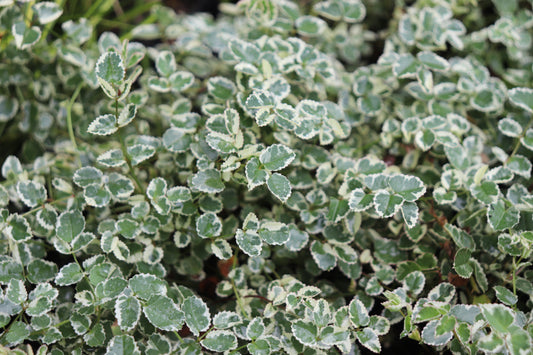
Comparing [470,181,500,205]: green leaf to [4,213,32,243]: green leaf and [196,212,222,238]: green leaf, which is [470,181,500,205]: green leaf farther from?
[4,213,32,243]: green leaf

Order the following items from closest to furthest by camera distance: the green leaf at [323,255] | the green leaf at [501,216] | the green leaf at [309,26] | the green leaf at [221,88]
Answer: the green leaf at [501,216] → the green leaf at [323,255] → the green leaf at [221,88] → the green leaf at [309,26]

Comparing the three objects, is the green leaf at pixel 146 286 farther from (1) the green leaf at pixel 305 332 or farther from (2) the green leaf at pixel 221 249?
(1) the green leaf at pixel 305 332

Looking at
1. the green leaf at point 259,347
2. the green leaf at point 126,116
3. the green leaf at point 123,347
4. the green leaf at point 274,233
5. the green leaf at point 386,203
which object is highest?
the green leaf at point 126,116

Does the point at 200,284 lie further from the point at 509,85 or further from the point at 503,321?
the point at 509,85

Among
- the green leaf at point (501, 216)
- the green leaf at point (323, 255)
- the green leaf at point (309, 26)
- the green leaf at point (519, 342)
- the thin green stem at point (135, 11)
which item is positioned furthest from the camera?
the thin green stem at point (135, 11)

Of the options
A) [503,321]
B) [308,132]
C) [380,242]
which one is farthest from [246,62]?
[503,321]

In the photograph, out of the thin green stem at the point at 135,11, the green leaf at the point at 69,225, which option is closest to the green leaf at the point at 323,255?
the green leaf at the point at 69,225

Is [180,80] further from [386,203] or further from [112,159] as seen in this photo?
[386,203]
